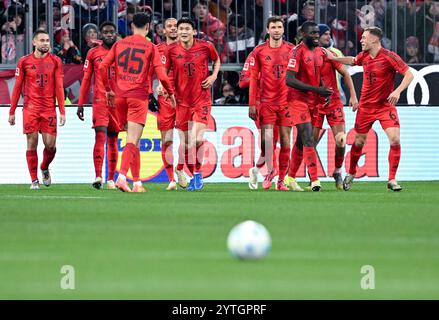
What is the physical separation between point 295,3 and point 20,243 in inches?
473

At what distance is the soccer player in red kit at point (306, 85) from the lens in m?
16.6

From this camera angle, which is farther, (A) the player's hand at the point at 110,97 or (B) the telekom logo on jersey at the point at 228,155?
(B) the telekom logo on jersey at the point at 228,155

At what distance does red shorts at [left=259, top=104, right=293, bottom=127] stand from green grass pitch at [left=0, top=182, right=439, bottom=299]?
294 centimetres

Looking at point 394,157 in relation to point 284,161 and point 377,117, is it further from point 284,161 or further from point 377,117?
point 284,161

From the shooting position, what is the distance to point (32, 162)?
59.8 feet

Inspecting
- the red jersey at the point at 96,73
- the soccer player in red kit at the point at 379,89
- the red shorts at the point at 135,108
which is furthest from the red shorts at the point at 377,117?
the red jersey at the point at 96,73

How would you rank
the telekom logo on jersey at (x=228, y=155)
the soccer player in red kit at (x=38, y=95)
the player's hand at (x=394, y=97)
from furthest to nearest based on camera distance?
the telekom logo on jersey at (x=228, y=155) → the soccer player in red kit at (x=38, y=95) → the player's hand at (x=394, y=97)

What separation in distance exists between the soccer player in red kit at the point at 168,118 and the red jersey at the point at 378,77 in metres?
2.59

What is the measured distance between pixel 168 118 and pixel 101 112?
952mm

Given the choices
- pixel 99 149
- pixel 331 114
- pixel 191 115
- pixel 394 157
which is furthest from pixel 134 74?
pixel 394 157

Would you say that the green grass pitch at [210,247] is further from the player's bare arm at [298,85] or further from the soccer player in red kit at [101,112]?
the soccer player in red kit at [101,112]

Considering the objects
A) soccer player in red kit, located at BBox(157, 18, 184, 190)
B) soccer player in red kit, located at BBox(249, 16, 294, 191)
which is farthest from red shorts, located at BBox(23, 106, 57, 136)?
soccer player in red kit, located at BBox(249, 16, 294, 191)

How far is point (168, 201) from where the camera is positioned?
14148mm
